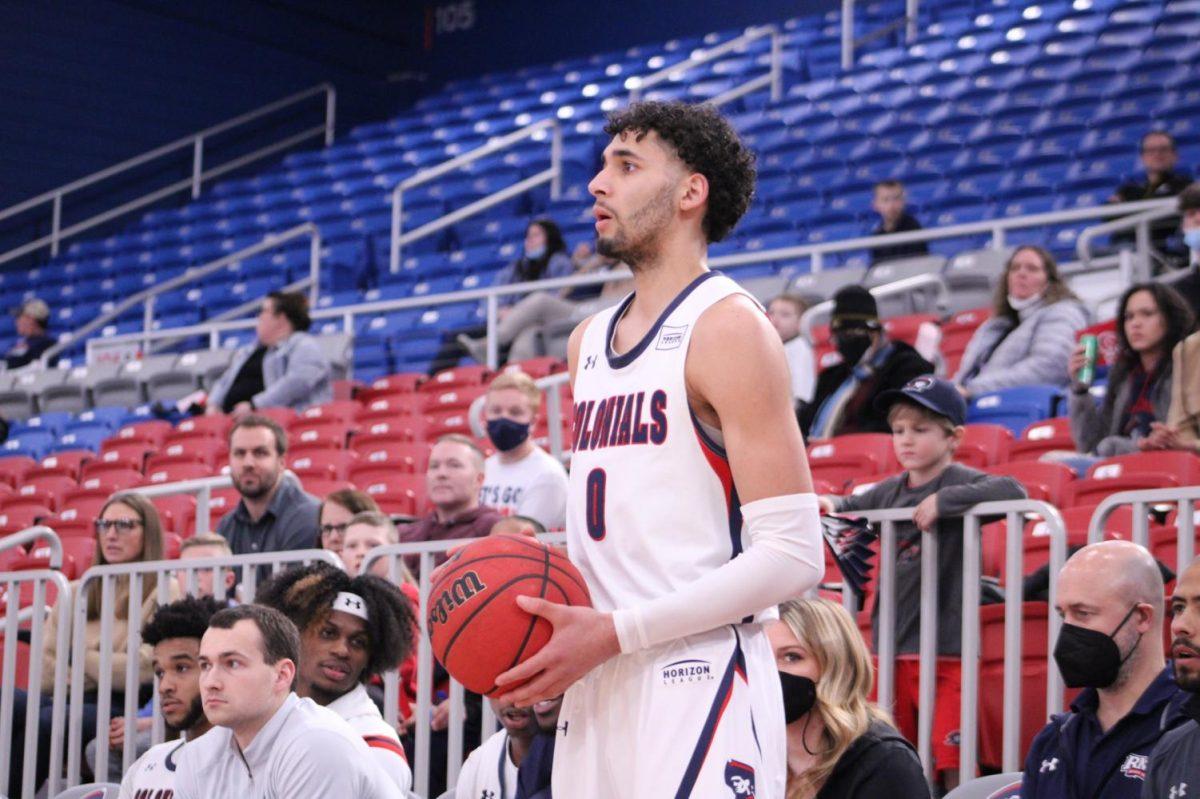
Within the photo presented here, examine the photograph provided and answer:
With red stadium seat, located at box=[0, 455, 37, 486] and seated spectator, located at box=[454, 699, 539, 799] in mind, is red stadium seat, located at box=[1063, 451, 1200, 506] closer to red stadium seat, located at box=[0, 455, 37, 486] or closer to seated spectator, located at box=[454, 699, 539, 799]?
seated spectator, located at box=[454, 699, 539, 799]

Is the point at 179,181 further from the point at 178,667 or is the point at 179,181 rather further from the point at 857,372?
the point at 178,667

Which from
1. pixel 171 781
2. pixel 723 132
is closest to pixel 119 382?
pixel 171 781

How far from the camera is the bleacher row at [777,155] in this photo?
13.3 metres

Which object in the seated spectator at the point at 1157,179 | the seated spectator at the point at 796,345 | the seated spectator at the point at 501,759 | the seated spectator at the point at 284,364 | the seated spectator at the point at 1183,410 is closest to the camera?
the seated spectator at the point at 501,759

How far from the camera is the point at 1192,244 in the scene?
25.7 feet

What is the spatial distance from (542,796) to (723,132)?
2128 millimetres

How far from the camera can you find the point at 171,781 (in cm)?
497

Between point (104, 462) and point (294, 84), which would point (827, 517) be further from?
point (294, 84)

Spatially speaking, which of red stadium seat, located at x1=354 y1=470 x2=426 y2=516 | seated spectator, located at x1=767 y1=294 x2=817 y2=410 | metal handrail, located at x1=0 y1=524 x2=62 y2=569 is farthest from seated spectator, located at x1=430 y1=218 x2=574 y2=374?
metal handrail, located at x1=0 y1=524 x2=62 y2=569

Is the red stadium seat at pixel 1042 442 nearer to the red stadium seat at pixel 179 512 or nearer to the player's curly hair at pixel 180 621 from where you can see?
the player's curly hair at pixel 180 621

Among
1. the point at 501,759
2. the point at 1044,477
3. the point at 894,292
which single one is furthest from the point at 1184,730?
the point at 894,292

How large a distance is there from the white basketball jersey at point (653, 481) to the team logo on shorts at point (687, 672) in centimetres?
12

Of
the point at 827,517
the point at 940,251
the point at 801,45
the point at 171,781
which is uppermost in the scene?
the point at 801,45

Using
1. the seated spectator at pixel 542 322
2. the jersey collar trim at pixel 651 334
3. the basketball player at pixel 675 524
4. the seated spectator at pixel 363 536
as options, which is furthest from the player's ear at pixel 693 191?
the seated spectator at pixel 542 322
